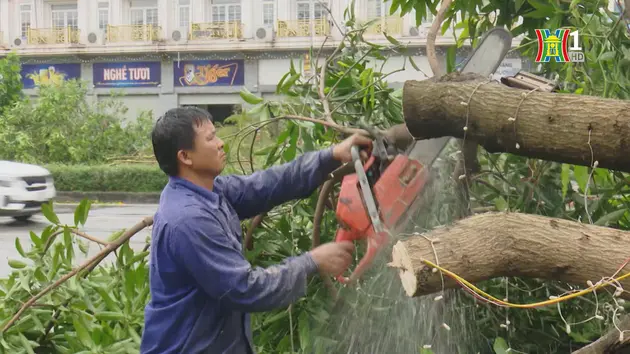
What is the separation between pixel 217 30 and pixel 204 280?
21.3 m

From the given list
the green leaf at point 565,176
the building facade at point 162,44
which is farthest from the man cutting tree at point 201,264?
the building facade at point 162,44

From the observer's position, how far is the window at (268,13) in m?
22.3

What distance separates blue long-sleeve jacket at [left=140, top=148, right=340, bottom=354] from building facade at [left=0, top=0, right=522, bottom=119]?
63.7 ft

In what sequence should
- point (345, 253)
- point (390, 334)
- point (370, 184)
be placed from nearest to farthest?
1. point (345, 253)
2. point (370, 184)
3. point (390, 334)

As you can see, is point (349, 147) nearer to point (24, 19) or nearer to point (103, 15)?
point (103, 15)

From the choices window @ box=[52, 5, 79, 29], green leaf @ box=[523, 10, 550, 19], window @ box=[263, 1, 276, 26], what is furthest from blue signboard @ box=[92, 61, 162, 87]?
green leaf @ box=[523, 10, 550, 19]

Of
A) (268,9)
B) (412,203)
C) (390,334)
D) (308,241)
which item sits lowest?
(390,334)

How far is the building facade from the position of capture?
22094mm

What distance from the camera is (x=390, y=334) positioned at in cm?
257

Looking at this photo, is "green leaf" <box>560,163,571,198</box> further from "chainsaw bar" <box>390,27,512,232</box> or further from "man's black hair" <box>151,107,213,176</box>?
"man's black hair" <box>151,107,213,176</box>

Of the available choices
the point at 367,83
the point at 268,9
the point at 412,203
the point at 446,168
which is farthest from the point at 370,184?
the point at 268,9

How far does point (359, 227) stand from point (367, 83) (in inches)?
37.1

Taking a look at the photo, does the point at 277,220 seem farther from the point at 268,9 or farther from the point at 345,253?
the point at 268,9

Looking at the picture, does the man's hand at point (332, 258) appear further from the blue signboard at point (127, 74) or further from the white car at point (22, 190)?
the blue signboard at point (127, 74)
